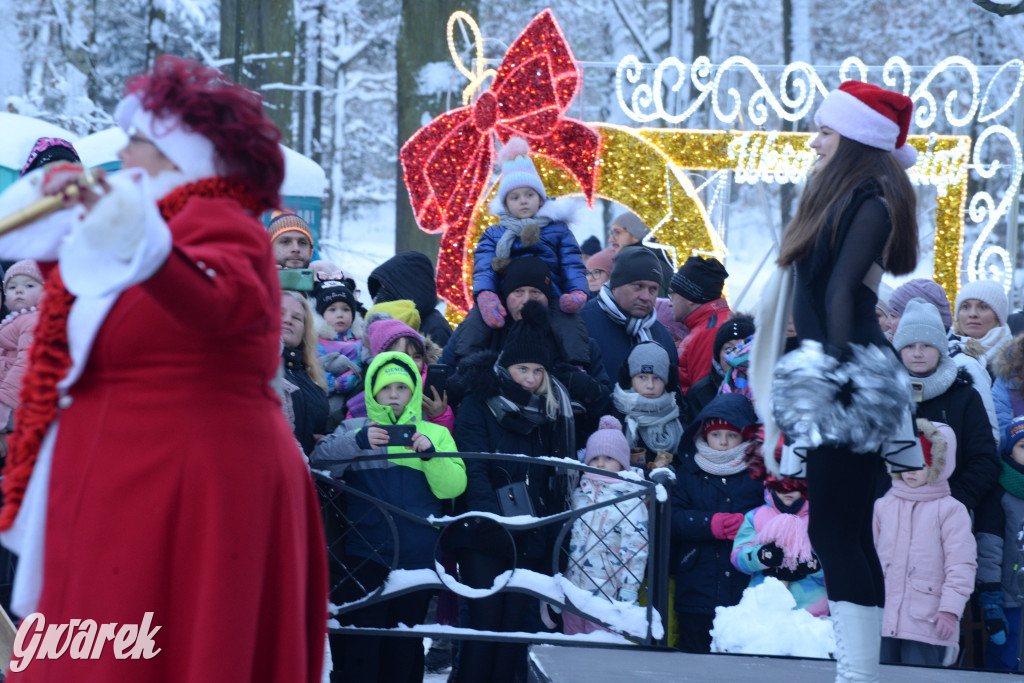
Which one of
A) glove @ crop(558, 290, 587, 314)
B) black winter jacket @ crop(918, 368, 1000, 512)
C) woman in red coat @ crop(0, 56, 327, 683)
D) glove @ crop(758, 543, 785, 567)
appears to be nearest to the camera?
woman in red coat @ crop(0, 56, 327, 683)

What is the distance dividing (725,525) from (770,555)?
11.1 inches

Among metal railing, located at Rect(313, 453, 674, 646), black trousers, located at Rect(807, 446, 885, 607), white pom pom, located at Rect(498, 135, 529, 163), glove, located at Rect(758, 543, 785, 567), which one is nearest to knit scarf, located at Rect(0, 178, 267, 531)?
black trousers, located at Rect(807, 446, 885, 607)

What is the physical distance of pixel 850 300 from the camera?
9.66 feet

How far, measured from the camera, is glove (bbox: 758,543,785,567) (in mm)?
4590

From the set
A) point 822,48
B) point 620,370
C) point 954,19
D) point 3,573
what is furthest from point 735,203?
point 3,573

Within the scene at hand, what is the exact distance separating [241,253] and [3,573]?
3.64 meters

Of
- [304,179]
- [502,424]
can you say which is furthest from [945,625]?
[304,179]

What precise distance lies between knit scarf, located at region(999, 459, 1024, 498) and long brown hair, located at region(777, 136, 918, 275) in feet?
7.84

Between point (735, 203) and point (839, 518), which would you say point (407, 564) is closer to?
point (839, 518)

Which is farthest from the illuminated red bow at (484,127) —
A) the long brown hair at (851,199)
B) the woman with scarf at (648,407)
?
the long brown hair at (851,199)

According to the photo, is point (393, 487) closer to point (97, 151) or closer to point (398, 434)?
point (398, 434)

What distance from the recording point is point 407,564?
4582mm

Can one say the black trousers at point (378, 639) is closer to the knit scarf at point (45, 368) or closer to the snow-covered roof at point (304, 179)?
the knit scarf at point (45, 368)

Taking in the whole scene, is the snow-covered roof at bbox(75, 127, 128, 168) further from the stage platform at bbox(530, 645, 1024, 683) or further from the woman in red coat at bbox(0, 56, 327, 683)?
the woman in red coat at bbox(0, 56, 327, 683)
